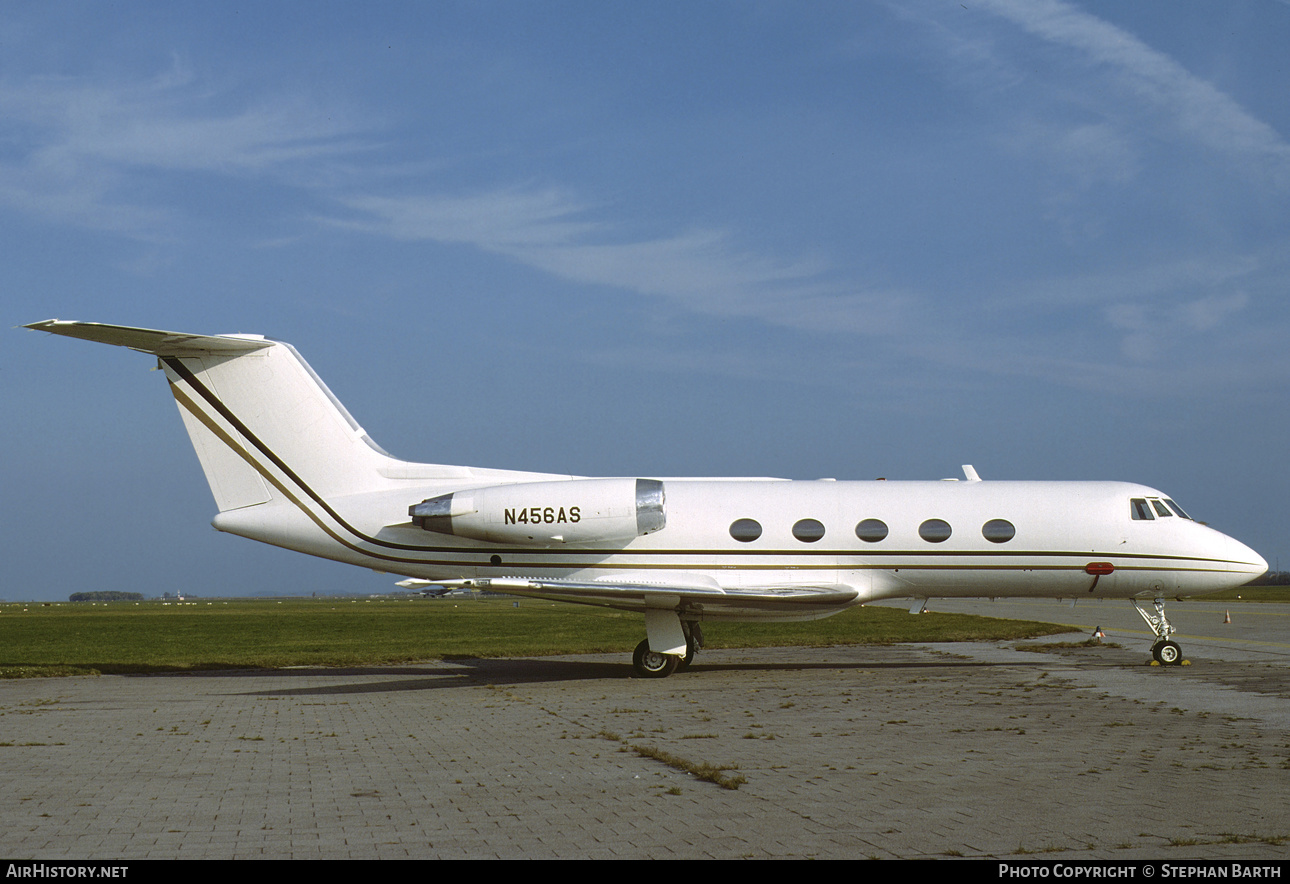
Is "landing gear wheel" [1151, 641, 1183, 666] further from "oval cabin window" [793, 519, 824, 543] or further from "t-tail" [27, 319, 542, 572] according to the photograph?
"t-tail" [27, 319, 542, 572]

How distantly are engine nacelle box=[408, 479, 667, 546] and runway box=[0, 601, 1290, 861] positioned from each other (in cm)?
254

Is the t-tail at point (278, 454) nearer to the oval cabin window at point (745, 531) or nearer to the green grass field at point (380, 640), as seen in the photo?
the green grass field at point (380, 640)

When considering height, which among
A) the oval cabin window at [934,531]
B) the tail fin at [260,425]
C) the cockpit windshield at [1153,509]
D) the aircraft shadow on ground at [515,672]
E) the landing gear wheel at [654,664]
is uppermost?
the tail fin at [260,425]

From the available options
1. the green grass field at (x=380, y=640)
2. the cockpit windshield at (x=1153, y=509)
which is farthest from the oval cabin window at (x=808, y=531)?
the green grass field at (x=380, y=640)

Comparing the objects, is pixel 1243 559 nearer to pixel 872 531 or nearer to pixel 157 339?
pixel 872 531

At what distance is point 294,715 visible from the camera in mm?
14367

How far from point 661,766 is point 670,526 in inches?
364

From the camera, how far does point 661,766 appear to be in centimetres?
987

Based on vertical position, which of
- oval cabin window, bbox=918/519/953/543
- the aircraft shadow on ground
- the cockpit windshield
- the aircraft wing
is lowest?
the aircraft shadow on ground

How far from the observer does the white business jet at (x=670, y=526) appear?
18594 millimetres

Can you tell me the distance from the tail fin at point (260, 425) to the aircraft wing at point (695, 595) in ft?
12.7

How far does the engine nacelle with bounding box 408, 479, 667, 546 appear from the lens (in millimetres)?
18422

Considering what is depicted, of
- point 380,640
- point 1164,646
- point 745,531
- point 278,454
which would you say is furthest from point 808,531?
point 380,640

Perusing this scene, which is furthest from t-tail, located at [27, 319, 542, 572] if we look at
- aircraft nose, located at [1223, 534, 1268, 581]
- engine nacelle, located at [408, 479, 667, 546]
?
aircraft nose, located at [1223, 534, 1268, 581]
